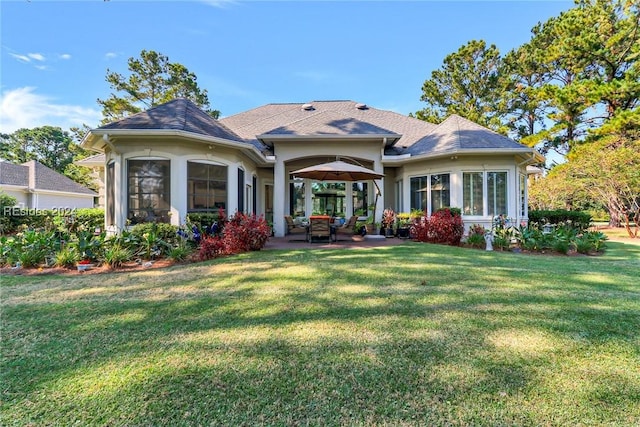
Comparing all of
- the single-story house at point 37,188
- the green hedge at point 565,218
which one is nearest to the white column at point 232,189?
the green hedge at point 565,218

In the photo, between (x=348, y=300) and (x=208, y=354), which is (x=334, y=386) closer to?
(x=208, y=354)

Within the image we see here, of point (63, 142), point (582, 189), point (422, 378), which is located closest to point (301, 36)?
point (422, 378)

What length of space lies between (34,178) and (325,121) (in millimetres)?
25451

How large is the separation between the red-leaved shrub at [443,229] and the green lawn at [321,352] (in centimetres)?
485

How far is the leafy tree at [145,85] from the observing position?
24.9 m

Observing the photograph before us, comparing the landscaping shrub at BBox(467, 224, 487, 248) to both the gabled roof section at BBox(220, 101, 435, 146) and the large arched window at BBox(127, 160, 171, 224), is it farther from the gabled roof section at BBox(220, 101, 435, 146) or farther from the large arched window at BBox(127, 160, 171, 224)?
the large arched window at BBox(127, 160, 171, 224)

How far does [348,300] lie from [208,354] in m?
2.20

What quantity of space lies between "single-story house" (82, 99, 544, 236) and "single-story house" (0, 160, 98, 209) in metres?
17.9

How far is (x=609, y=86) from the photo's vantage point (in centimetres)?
1814

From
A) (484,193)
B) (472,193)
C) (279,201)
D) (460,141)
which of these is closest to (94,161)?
(279,201)

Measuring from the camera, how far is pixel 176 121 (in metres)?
9.59

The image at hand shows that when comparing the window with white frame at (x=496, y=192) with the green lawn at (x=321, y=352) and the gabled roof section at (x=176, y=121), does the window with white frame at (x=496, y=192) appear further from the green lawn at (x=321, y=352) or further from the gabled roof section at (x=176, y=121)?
the gabled roof section at (x=176, y=121)

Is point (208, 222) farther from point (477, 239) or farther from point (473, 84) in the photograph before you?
point (473, 84)

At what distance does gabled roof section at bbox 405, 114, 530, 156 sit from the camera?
11.7 m
